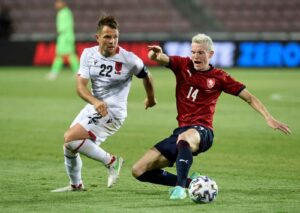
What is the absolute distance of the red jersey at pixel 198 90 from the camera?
7516 mm

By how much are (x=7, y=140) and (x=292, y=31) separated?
1945 centimetres

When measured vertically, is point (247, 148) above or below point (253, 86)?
above

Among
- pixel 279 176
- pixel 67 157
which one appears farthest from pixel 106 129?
pixel 279 176

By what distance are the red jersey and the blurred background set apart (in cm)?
1945

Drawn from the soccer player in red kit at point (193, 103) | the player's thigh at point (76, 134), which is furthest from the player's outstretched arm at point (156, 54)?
the player's thigh at point (76, 134)

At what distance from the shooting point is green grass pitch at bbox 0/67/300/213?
23.0 ft

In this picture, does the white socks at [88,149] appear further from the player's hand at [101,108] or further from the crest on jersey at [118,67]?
the crest on jersey at [118,67]

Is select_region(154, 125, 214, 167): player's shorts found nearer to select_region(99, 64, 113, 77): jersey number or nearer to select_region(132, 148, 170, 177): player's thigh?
select_region(132, 148, 170, 177): player's thigh

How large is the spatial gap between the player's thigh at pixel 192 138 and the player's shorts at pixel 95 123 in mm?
864

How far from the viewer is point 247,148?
1110 cm

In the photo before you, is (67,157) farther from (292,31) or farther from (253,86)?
(292,31)

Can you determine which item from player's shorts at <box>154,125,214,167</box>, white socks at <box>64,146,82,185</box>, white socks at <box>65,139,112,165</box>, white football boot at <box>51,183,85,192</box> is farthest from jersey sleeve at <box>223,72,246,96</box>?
white football boot at <box>51,183,85,192</box>

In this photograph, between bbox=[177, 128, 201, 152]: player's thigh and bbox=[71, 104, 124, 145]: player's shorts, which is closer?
bbox=[177, 128, 201, 152]: player's thigh

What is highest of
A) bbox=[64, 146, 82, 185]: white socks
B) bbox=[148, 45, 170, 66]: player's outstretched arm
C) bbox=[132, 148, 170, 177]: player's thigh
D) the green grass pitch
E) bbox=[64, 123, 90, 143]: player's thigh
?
bbox=[148, 45, 170, 66]: player's outstretched arm
